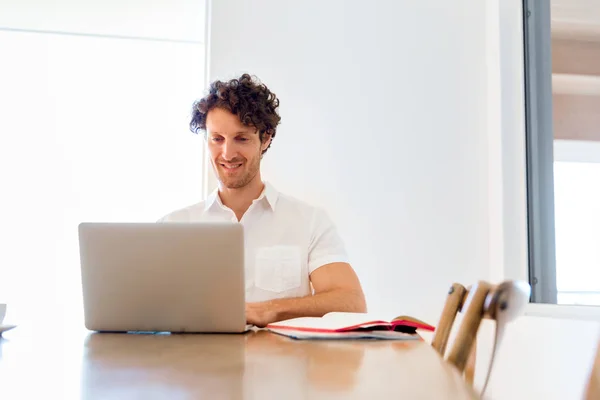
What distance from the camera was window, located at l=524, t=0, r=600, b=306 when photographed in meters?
2.94

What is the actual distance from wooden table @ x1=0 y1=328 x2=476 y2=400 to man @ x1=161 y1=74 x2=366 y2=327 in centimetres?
106

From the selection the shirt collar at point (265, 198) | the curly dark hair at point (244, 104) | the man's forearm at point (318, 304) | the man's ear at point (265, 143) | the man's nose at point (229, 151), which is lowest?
the man's forearm at point (318, 304)

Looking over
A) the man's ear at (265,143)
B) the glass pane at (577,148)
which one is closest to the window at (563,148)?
the glass pane at (577,148)

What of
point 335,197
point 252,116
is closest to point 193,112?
point 252,116

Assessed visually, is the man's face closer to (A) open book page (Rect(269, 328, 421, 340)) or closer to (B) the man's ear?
(B) the man's ear

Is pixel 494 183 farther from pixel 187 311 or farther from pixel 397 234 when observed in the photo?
pixel 187 311

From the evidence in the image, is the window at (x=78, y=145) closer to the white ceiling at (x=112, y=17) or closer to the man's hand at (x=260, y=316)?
the white ceiling at (x=112, y=17)

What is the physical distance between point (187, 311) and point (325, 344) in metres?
0.35

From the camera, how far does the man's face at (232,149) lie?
8.40ft

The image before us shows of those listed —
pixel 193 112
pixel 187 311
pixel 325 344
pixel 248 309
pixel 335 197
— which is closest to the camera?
pixel 325 344

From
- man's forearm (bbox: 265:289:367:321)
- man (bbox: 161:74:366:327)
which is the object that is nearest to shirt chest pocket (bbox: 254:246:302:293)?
man (bbox: 161:74:366:327)

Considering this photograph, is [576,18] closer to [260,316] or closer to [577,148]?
[577,148]

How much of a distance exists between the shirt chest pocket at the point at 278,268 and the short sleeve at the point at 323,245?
5cm

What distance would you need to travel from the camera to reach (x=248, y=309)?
1.68 m
